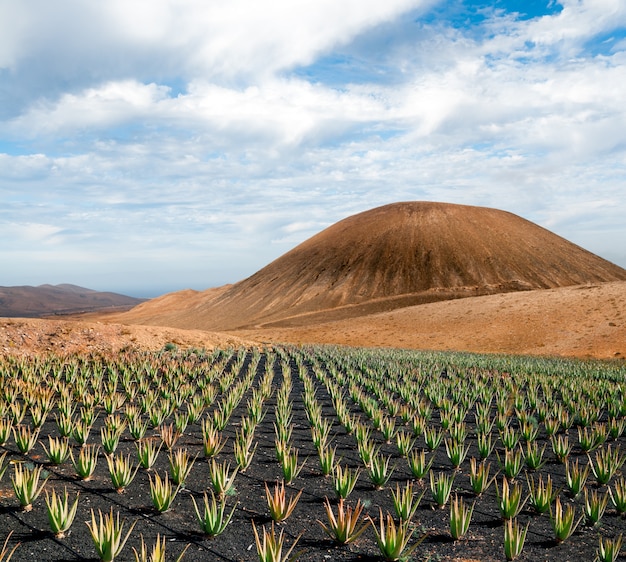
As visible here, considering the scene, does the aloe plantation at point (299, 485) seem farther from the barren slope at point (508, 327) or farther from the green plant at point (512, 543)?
the barren slope at point (508, 327)

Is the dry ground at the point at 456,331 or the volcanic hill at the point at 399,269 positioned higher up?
the volcanic hill at the point at 399,269

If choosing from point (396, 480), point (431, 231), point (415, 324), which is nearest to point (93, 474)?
point (396, 480)

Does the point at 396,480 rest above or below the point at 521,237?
below

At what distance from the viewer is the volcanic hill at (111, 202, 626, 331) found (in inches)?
3076

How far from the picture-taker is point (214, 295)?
107 meters

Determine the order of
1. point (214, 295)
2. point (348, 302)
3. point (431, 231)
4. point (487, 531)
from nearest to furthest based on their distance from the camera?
point (487, 531) < point (348, 302) < point (431, 231) < point (214, 295)

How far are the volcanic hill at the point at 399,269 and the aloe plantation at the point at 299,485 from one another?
56.4 m

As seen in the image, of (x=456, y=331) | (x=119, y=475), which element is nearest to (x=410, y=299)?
(x=456, y=331)

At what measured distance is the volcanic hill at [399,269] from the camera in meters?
78.1

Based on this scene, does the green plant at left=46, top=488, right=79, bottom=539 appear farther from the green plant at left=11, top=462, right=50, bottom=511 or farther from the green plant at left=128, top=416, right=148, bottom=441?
the green plant at left=128, top=416, right=148, bottom=441

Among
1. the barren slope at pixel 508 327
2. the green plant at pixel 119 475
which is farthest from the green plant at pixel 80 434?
the barren slope at pixel 508 327

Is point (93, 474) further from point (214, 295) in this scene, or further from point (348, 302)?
point (214, 295)

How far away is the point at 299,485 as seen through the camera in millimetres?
6117

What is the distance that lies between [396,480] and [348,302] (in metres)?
72.5
